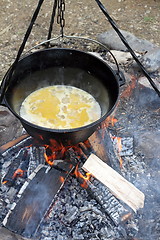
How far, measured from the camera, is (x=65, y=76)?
3.00 m

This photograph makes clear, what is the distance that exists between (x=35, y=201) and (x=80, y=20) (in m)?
3.86

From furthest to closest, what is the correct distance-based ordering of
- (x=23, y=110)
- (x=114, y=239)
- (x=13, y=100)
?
1. (x=23, y=110)
2. (x=13, y=100)
3. (x=114, y=239)

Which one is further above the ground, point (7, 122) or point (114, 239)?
point (7, 122)

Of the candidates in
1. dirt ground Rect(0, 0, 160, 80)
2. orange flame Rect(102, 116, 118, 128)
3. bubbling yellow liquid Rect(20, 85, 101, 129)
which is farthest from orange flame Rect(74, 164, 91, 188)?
dirt ground Rect(0, 0, 160, 80)

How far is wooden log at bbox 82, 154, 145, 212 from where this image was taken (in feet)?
8.02

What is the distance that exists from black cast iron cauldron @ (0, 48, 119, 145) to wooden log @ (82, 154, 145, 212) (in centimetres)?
31

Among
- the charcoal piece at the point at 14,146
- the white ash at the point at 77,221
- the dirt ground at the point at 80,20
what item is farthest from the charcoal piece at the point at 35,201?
the dirt ground at the point at 80,20

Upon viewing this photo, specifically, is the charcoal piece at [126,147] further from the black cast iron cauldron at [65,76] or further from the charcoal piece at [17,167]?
the charcoal piece at [17,167]

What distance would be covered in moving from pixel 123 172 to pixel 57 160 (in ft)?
2.16

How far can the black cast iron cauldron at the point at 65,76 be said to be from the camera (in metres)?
2.58

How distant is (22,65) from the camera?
8.62ft

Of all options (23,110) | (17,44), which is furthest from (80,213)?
(17,44)

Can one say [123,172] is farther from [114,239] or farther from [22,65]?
[22,65]

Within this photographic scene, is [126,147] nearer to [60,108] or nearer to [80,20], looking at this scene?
[60,108]
